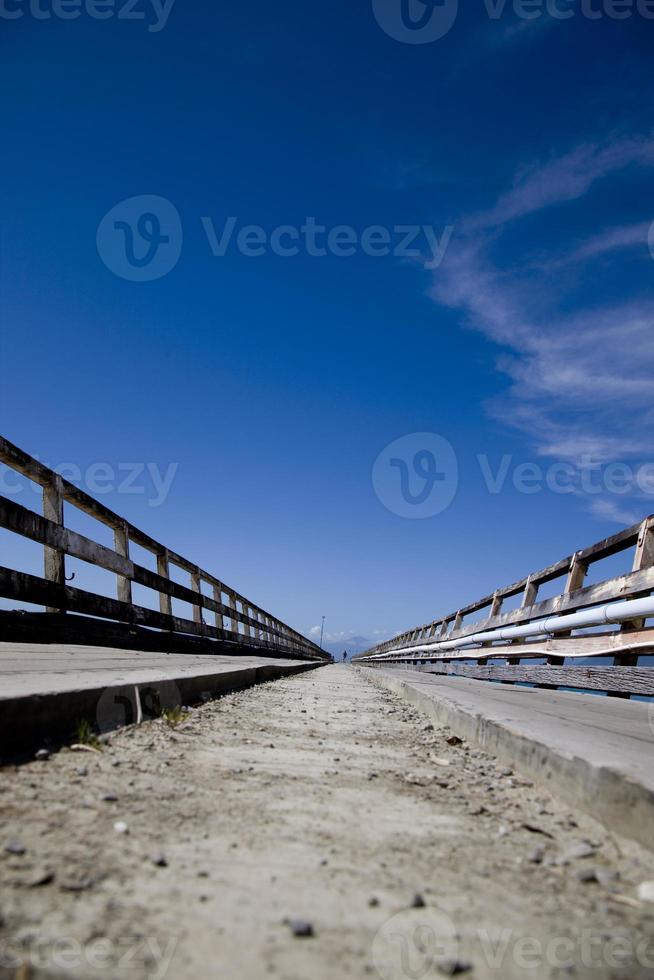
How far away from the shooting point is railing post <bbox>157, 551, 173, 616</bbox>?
7672 millimetres

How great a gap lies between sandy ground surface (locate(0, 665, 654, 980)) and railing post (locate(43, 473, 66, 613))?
3.03 m

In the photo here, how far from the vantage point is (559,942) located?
99 centimetres

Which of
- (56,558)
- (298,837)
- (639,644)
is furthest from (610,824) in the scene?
(56,558)

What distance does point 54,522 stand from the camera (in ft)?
15.5

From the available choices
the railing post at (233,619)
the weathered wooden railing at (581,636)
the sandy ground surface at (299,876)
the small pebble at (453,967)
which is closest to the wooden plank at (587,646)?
the weathered wooden railing at (581,636)

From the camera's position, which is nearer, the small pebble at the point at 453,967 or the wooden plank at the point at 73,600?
the small pebble at the point at 453,967

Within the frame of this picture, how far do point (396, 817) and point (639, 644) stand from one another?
3.48 metres

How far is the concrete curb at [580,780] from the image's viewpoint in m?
1.39

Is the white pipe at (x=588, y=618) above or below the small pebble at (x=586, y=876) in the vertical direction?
above

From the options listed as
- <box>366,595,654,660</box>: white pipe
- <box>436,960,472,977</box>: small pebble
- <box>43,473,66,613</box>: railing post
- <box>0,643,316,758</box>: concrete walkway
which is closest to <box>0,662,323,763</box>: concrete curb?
<box>0,643,316,758</box>: concrete walkway

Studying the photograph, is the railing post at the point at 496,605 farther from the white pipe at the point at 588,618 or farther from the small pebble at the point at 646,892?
the small pebble at the point at 646,892

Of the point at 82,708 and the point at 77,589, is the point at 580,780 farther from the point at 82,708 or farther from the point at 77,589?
the point at 77,589

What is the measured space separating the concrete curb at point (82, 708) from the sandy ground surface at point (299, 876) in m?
0.14

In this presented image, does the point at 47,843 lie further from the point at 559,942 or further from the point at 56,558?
the point at 56,558
